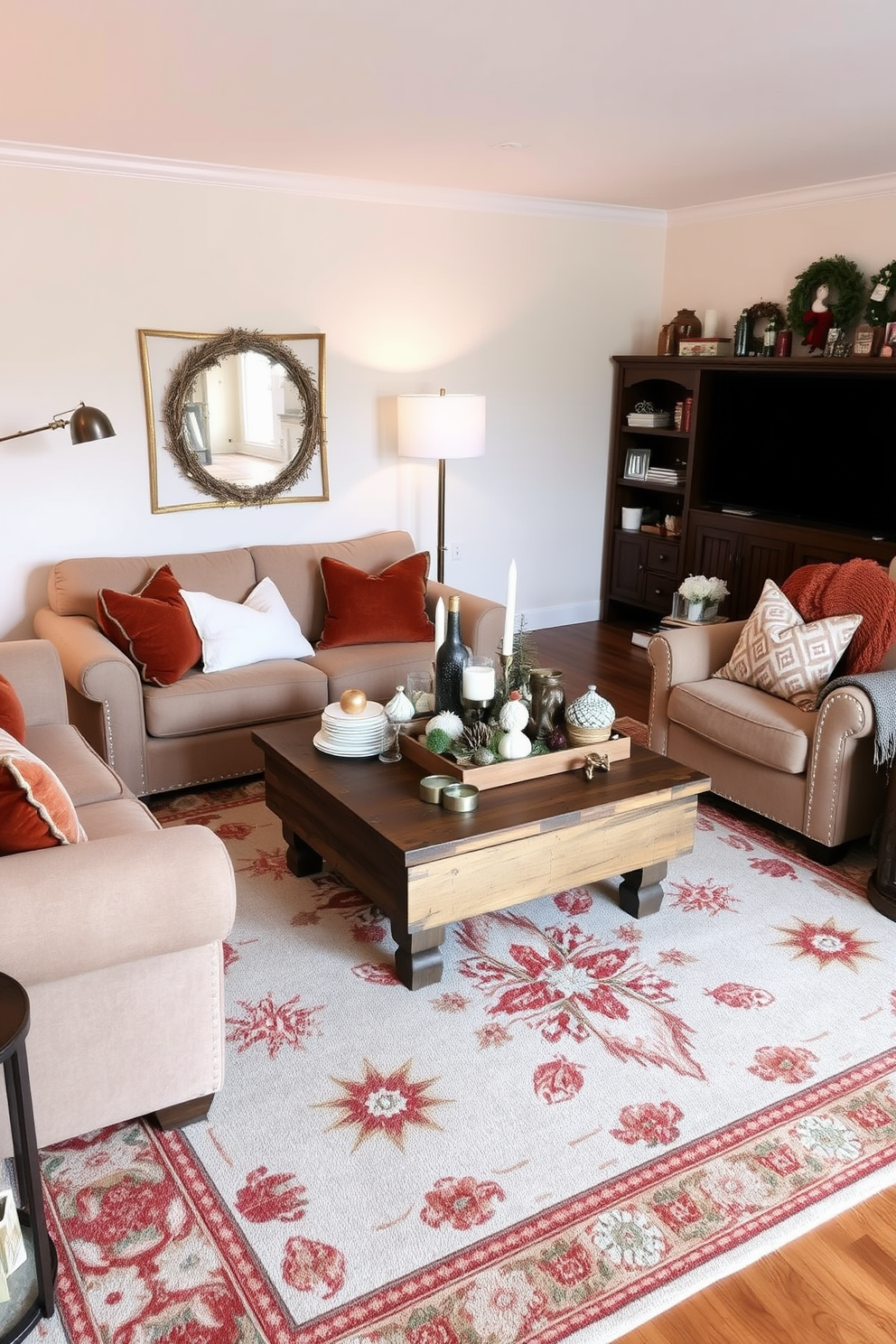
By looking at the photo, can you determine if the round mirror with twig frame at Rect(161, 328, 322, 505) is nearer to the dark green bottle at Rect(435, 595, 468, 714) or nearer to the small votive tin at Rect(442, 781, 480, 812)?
the dark green bottle at Rect(435, 595, 468, 714)

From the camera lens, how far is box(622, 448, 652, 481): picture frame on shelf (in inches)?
246

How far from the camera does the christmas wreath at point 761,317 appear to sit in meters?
5.45

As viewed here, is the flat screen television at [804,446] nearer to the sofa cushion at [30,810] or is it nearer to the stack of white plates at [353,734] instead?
the stack of white plates at [353,734]

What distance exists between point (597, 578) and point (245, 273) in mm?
2912

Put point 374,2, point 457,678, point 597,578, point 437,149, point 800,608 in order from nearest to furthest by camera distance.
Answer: point 374,2 < point 457,678 < point 800,608 < point 437,149 < point 597,578

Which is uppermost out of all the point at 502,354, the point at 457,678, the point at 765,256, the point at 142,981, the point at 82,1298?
the point at 765,256

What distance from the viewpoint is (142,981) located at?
2.09 meters

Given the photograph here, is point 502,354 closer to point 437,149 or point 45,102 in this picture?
point 437,149

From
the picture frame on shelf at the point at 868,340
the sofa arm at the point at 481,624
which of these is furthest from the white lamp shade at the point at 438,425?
the picture frame on shelf at the point at 868,340

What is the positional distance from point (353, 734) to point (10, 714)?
37.9 inches

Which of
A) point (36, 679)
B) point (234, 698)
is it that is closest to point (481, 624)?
point (234, 698)

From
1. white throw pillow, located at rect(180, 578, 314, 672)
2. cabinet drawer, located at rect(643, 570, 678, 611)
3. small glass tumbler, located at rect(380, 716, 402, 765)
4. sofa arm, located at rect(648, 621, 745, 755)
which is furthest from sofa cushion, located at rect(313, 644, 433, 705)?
cabinet drawer, located at rect(643, 570, 678, 611)

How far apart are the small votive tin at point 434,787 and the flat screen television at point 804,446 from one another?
3.06m

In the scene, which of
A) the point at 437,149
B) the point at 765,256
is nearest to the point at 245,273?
the point at 437,149
